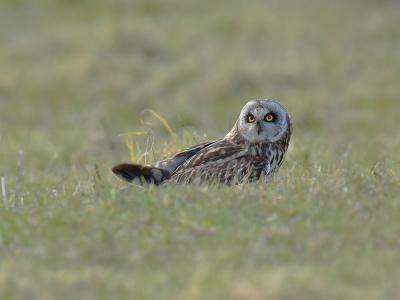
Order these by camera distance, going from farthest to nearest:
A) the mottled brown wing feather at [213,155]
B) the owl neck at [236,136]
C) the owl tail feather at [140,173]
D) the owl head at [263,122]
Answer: the owl neck at [236,136], the owl head at [263,122], the mottled brown wing feather at [213,155], the owl tail feather at [140,173]

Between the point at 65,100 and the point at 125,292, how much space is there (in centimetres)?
1139

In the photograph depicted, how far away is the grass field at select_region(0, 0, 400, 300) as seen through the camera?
3625 millimetres

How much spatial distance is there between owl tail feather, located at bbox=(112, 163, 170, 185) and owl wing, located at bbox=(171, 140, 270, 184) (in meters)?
0.13

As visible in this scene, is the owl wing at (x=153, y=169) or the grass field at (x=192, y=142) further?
the owl wing at (x=153, y=169)

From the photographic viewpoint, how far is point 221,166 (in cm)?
576

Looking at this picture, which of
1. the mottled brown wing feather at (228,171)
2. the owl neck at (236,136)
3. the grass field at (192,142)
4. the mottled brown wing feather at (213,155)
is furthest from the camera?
the owl neck at (236,136)

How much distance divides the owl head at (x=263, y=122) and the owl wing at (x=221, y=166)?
0.20 meters

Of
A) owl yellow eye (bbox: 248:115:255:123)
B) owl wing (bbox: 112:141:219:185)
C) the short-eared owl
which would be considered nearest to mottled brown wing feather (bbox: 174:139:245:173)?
the short-eared owl

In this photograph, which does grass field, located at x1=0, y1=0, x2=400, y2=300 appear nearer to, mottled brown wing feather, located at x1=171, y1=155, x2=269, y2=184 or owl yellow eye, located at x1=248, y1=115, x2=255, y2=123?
mottled brown wing feather, located at x1=171, y1=155, x2=269, y2=184

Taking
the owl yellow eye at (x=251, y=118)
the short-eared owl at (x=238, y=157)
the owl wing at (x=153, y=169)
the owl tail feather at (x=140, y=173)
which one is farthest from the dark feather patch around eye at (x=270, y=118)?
the owl tail feather at (x=140, y=173)

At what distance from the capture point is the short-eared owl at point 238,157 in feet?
18.7

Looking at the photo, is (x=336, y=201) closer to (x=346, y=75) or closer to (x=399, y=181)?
(x=399, y=181)

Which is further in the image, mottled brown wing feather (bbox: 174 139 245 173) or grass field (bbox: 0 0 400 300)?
mottled brown wing feather (bbox: 174 139 245 173)

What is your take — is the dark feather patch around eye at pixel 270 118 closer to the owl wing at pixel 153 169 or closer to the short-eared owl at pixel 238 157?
the short-eared owl at pixel 238 157
